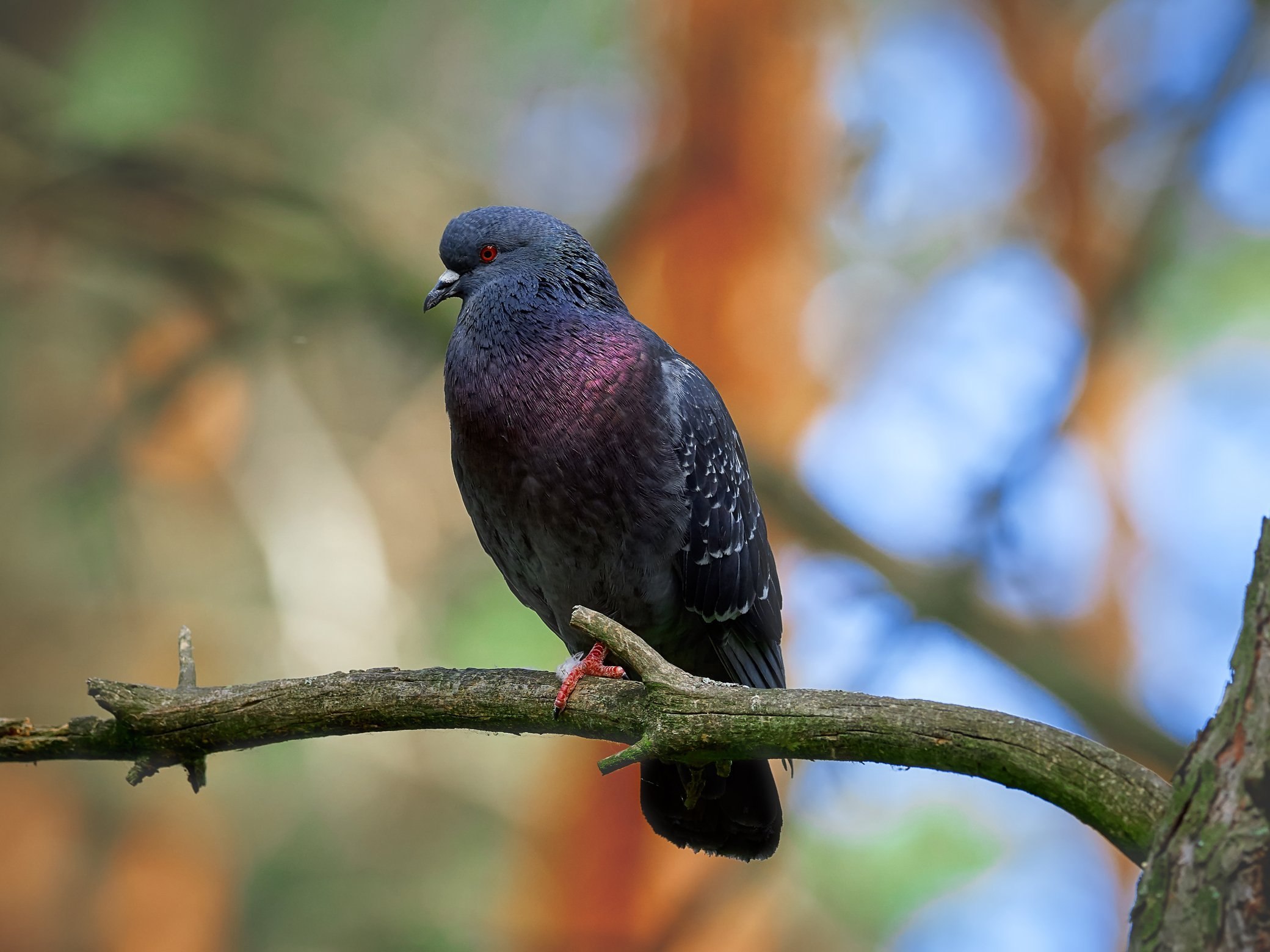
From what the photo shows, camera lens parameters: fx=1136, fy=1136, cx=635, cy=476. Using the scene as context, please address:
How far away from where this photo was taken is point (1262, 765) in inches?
76.1

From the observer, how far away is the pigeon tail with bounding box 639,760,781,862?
3.54 m

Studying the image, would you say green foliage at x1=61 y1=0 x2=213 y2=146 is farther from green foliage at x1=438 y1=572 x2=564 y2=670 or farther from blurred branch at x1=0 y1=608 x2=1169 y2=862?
blurred branch at x1=0 y1=608 x2=1169 y2=862

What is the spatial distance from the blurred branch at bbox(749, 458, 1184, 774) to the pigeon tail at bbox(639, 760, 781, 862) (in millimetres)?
3756

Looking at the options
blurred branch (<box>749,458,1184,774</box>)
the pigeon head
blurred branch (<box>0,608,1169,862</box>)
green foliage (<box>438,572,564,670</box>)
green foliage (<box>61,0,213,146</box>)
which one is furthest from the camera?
green foliage (<box>61,0,213,146</box>)

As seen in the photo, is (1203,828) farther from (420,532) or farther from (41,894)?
(41,894)

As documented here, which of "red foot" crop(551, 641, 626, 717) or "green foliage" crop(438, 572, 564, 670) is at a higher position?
"green foliage" crop(438, 572, 564, 670)

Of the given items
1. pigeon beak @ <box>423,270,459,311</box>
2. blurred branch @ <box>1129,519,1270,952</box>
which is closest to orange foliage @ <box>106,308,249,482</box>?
pigeon beak @ <box>423,270,459,311</box>

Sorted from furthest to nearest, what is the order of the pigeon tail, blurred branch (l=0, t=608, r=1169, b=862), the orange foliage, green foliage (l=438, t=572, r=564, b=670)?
1. the orange foliage
2. green foliage (l=438, t=572, r=564, b=670)
3. the pigeon tail
4. blurred branch (l=0, t=608, r=1169, b=862)

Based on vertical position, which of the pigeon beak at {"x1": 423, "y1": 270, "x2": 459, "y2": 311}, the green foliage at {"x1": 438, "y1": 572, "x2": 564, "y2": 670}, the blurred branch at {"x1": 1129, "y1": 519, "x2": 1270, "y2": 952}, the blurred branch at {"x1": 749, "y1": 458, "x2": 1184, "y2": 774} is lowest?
the blurred branch at {"x1": 1129, "y1": 519, "x2": 1270, "y2": 952}

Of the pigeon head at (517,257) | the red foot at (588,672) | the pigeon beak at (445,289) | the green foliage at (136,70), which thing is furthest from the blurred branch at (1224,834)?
the green foliage at (136,70)

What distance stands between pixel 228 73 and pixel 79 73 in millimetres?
983

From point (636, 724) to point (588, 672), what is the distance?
0.22 meters

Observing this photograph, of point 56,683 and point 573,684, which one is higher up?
point 56,683

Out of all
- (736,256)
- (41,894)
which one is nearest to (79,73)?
(736,256)
